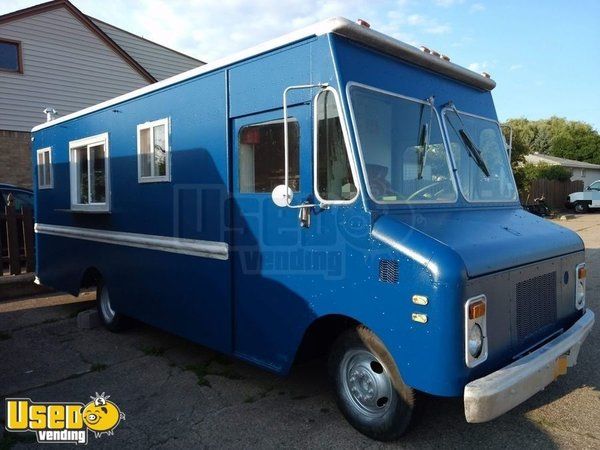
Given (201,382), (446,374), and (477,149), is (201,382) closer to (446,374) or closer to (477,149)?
(446,374)

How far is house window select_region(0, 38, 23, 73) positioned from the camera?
14.8 metres

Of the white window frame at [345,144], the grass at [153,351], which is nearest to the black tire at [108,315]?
the grass at [153,351]

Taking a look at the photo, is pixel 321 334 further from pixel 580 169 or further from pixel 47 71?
pixel 580 169

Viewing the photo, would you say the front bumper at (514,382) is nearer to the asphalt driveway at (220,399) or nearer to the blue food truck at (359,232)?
the blue food truck at (359,232)

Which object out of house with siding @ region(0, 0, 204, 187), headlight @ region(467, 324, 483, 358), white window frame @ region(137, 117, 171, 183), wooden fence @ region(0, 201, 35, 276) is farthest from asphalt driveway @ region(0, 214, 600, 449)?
house with siding @ region(0, 0, 204, 187)

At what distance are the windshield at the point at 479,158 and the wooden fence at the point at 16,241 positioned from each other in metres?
7.84

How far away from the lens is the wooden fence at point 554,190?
24356 mm

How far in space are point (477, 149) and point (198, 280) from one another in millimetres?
2770

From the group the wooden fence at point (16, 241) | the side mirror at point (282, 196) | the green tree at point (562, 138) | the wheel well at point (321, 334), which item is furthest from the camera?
the green tree at point (562, 138)

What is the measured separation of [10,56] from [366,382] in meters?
16.2

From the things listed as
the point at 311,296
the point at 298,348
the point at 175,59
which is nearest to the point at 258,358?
the point at 298,348

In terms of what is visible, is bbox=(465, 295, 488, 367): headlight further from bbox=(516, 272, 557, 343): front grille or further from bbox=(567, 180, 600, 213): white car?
bbox=(567, 180, 600, 213): white car

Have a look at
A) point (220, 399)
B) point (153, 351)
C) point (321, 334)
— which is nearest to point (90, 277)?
point (153, 351)

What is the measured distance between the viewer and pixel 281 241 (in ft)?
12.3
